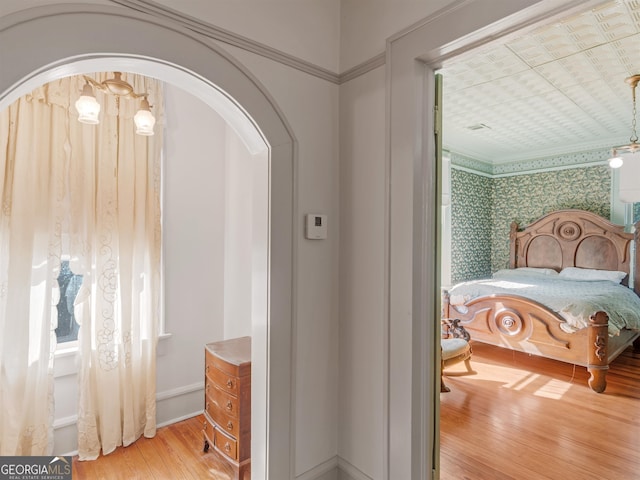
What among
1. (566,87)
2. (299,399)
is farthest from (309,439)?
(566,87)

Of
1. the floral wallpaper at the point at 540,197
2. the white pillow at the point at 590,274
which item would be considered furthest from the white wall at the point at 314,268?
the floral wallpaper at the point at 540,197

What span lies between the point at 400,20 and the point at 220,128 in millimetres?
1968

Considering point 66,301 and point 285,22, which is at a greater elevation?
point 285,22

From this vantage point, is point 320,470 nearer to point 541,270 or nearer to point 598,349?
point 598,349

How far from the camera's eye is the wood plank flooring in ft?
7.07

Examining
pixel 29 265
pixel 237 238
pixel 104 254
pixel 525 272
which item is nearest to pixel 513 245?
pixel 525 272

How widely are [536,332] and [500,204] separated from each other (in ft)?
10.4

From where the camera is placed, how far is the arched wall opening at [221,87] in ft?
3.53

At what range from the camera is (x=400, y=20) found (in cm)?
155

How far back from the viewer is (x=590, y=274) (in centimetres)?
487

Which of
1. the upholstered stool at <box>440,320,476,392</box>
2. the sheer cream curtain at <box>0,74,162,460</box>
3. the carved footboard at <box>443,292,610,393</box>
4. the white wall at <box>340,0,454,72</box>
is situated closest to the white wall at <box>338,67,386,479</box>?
the white wall at <box>340,0,454,72</box>

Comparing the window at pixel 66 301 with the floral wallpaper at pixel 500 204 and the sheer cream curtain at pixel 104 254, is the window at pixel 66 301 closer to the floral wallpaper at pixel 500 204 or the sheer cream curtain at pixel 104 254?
the sheer cream curtain at pixel 104 254

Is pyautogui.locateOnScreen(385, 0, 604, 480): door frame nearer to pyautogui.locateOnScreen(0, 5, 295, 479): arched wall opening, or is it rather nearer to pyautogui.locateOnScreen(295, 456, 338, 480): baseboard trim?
pyautogui.locateOnScreen(295, 456, 338, 480): baseboard trim

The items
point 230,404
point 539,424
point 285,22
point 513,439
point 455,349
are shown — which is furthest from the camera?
point 455,349
